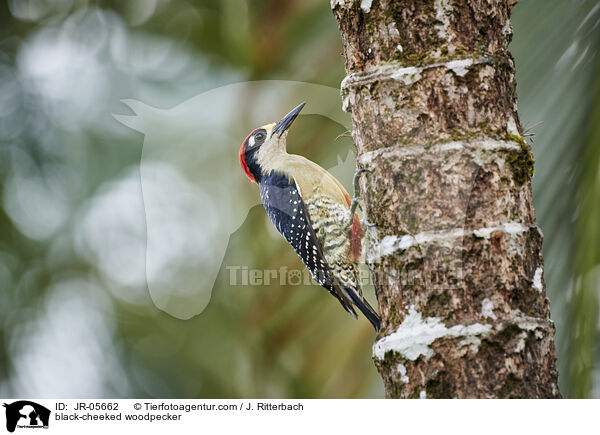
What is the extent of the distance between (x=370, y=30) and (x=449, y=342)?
2.13 ft

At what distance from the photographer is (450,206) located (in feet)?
3.67

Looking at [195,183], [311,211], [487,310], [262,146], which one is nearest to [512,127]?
[487,310]

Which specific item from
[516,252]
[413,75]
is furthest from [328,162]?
[516,252]

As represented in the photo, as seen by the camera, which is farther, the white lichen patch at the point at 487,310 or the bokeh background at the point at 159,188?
the bokeh background at the point at 159,188

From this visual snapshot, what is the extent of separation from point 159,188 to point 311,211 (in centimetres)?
78

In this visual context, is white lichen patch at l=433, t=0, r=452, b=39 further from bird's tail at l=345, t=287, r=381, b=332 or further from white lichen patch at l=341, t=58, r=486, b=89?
bird's tail at l=345, t=287, r=381, b=332

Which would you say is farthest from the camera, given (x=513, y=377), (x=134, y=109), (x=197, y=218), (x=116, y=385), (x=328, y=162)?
(x=134, y=109)

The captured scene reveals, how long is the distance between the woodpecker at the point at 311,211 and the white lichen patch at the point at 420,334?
1.95 feet

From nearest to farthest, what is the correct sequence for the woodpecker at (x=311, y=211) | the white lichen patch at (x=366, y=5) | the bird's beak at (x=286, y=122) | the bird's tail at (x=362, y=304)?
1. the white lichen patch at (x=366, y=5)
2. the bird's tail at (x=362, y=304)
3. the woodpecker at (x=311, y=211)
4. the bird's beak at (x=286, y=122)

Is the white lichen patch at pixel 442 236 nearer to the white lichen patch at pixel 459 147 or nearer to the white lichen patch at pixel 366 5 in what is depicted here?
the white lichen patch at pixel 459 147

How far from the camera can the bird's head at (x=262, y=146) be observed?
6.56 feet

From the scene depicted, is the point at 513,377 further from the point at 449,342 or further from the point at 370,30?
the point at 370,30

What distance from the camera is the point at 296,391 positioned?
2094 millimetres
